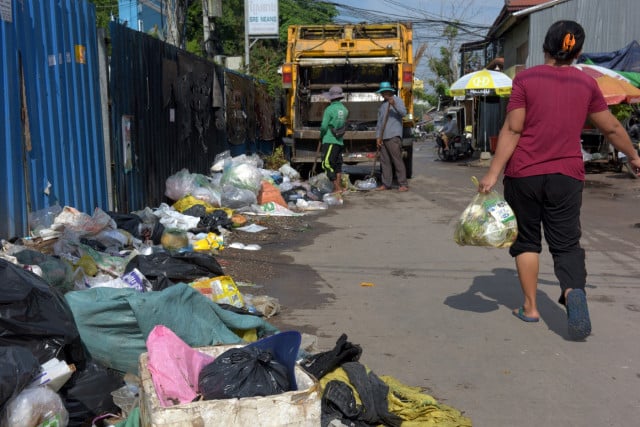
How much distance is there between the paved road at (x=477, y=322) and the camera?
374cm

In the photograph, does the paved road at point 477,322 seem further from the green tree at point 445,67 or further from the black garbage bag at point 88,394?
the green tree at point 445,67

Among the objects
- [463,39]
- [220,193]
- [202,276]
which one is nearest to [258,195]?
[220,193]

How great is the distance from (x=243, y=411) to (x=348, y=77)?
1282 centimetres

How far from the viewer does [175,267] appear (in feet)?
18.0

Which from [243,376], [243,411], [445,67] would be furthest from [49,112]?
[445,67]

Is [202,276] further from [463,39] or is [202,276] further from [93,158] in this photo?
[463,39]

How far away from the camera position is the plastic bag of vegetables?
4.49 meters

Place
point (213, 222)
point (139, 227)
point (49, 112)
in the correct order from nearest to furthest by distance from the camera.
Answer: point (49, 112)
point (139, 227)
point (213, 222)

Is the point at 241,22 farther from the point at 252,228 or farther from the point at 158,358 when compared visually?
the point at 158,358

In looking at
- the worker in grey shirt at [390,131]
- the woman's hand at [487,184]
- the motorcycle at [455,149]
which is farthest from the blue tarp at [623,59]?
the woman's hand at [487,184]

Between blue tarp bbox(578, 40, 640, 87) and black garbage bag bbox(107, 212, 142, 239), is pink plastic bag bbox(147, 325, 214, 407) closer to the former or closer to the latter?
black garbage bag bbox(107, 212, 142, 239)

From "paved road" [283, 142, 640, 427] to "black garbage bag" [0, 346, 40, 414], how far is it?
6.49 ft

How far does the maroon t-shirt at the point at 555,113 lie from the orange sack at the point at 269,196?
20.4 feet

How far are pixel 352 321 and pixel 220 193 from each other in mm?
5240
